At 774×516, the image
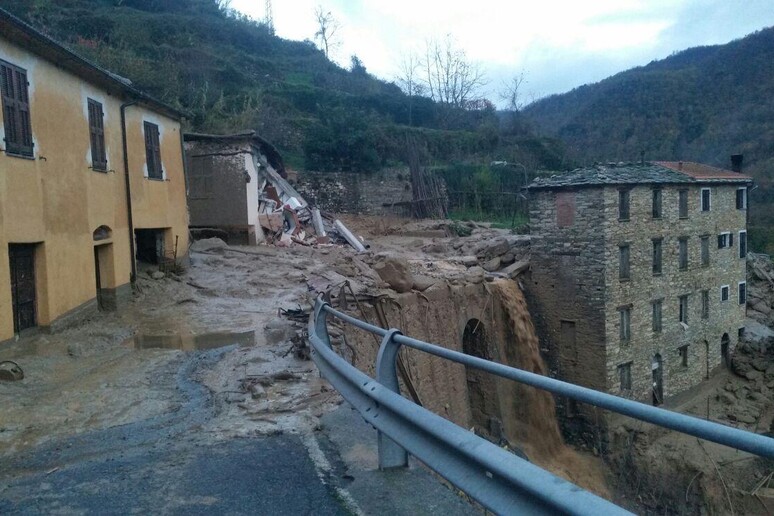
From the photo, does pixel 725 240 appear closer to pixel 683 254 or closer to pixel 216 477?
pixel 683 254

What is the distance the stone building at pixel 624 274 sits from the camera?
66.8 feet

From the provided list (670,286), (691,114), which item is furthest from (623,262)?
(691,114)

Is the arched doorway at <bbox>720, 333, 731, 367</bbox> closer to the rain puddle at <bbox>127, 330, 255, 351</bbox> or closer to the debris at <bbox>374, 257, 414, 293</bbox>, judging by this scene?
the debris at <bbox>374, 257, 414, 293</bbox>

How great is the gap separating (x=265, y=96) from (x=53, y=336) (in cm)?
3259

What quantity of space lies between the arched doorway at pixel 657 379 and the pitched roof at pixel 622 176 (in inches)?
264

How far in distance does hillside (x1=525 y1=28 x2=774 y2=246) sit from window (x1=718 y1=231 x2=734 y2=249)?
71.3 ft

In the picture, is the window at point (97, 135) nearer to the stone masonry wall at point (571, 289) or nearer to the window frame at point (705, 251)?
the stone masonry wall at point (571, 289)

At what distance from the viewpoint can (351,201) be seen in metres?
34.7

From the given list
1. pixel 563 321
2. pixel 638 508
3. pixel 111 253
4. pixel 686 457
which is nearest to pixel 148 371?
pixel 111 253

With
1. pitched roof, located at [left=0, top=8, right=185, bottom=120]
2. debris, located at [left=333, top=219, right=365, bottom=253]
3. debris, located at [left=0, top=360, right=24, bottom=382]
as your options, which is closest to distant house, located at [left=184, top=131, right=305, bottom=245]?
→ debris, located at [left=333, top=219, right=365, bottom=253]

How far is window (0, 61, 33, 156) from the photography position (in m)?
9.11

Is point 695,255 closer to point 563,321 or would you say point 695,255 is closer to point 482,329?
point 563,321

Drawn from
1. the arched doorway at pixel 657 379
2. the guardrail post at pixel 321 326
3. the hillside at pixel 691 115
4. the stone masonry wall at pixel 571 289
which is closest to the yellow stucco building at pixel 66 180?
the guardrail post at pixel 321 326

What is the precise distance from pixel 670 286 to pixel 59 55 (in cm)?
2139
